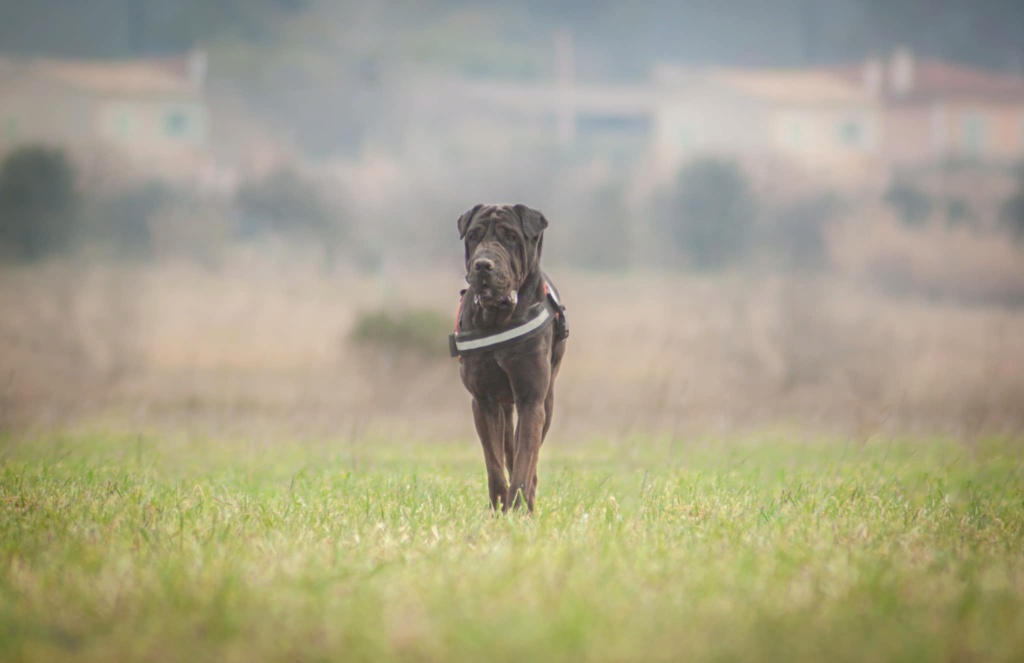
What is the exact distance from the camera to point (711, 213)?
43062 millimetres

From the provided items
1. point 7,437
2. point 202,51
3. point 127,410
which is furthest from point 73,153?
point 7,437

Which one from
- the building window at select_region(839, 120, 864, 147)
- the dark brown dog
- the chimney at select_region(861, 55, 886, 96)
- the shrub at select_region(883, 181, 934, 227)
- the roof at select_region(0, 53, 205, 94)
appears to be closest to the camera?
the dark brown dog

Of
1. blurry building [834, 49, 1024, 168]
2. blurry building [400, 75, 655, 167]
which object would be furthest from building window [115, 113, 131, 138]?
blurry building [834, 49, 1024, 168]

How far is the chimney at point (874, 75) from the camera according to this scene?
53334mm

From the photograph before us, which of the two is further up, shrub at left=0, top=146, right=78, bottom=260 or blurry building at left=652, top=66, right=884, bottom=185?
blurry building at left=652, top=66, right=884, bottom=185

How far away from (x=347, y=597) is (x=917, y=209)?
137 feet

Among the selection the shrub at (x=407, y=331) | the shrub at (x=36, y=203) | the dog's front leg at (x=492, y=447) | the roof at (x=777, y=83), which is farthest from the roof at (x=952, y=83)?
the dog's front leg at (x=492, y=447)

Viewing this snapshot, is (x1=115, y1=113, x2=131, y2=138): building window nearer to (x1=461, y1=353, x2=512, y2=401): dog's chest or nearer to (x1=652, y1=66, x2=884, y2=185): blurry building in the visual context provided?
(x1=652, y1=66, x2=884, y2=185): blurry building

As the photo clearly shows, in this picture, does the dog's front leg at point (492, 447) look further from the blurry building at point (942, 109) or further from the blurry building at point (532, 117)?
the blurry building at point (942, 109)

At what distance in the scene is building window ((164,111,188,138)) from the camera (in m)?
45.5

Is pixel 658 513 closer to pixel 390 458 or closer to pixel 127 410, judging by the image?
pixel 390 458

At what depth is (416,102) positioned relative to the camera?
50125mm

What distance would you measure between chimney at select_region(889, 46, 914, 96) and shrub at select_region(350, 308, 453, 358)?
113ft

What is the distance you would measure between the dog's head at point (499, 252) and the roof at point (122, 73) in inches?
1563
